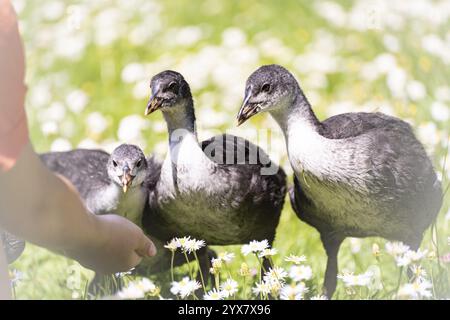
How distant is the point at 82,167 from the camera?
7.06 feet

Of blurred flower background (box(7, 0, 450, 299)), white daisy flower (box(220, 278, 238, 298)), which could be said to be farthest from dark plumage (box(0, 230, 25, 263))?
white daisy flower (box(220, 278, 238, 298))

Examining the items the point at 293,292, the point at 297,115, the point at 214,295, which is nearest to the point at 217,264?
the point at 214,295

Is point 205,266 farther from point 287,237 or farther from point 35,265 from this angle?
point 35,265

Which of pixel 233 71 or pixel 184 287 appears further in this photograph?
pixel 233 71

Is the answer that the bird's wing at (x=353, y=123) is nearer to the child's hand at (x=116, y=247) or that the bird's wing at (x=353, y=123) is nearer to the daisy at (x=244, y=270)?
the daisy at (x=244, y=270)

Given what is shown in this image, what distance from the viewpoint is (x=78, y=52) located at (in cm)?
247

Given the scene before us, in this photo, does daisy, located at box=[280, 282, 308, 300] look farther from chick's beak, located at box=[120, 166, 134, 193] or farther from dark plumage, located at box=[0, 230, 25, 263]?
dark plumage, located at box=[0, 230, 25, 263]

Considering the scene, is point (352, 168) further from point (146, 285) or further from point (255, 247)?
point (146, 285)

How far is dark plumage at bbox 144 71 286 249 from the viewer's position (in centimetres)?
206

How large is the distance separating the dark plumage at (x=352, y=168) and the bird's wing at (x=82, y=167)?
432 mm

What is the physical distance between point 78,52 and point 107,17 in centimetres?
19

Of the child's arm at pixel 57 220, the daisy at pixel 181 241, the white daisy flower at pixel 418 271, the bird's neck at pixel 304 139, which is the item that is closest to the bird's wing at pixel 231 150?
Result: the bird's neck at pixel 304 139

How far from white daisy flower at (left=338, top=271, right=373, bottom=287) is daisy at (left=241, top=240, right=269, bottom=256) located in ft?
0.67

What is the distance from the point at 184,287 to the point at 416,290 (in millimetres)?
558
